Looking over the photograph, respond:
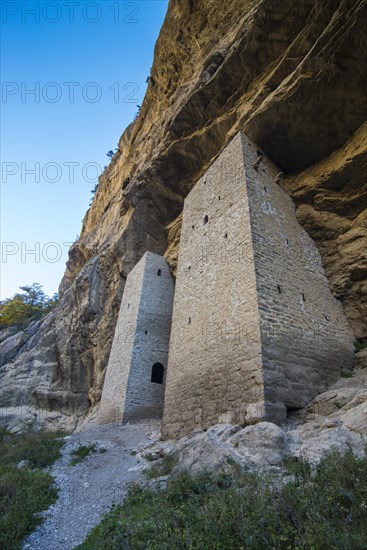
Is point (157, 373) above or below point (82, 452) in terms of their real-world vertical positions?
above

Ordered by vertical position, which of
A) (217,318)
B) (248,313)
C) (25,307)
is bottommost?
(248,313)

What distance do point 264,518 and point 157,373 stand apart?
11935 millimetres

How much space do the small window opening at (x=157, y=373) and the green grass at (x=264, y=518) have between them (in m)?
9.96

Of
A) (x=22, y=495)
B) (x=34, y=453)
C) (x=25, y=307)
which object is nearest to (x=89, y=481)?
(x=22, y=495)

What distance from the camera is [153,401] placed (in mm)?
13594

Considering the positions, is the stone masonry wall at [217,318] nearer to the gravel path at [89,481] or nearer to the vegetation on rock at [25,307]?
the gravel path at [89,481]

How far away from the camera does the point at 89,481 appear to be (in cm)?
703

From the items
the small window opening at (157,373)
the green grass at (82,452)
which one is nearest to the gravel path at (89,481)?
the green grass at (82,452)

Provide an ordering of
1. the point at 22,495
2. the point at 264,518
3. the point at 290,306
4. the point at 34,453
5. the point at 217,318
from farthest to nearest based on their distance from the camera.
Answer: the point at 217,318
the point at 290,306
the point at 34,453
the point at 22,495
the point at 264,518

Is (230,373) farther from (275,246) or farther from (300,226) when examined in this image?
(300,226)

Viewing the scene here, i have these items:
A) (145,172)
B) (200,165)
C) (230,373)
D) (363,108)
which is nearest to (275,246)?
(230,373)

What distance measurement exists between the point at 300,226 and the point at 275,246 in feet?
8.72

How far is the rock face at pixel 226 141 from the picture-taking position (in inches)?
401

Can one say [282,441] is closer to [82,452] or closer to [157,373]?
[82,452]
